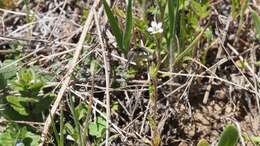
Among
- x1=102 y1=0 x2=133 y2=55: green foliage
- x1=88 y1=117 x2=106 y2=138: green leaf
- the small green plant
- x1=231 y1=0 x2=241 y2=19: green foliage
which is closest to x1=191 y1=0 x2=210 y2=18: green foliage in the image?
x1=231 y1=0 x2=241 y2=19: green foliage

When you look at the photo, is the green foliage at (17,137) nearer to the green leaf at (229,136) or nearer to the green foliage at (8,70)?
the green foliage at (8,70)

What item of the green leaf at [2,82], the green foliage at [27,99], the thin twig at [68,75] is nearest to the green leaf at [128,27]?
the thin twig at [68,75]

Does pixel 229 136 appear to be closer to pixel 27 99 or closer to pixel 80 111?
pixel 80 111

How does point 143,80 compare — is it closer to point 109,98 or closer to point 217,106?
point 109,98

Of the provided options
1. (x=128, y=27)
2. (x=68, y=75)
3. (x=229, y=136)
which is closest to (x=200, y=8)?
(x=128, y=27)

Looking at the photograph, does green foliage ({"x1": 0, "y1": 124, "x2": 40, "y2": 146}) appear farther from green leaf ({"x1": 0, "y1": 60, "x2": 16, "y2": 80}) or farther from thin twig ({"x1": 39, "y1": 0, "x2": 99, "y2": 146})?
green leaf ({"x1": 0, "y1": 60, "x2": 16, "y2": 80})
